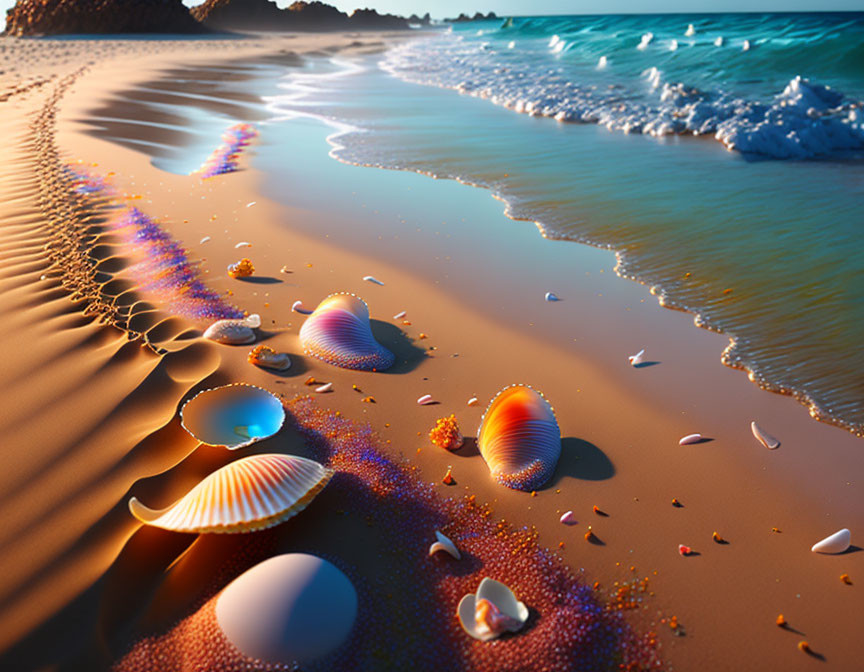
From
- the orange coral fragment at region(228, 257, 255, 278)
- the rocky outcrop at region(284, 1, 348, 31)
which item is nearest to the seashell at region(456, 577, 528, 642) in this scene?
the orange coral fragment at region(228, 257, 255, 278)

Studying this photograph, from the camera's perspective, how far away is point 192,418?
2.62 meters

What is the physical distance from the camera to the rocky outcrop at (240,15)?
62.4 meters

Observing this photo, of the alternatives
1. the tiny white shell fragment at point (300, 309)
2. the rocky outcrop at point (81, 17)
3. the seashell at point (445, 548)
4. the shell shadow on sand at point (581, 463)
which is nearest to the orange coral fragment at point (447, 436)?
the shell shadow on sand at point (581, 463)

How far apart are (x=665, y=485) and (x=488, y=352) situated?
1.30 meters

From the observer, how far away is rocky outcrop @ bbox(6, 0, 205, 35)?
130ft

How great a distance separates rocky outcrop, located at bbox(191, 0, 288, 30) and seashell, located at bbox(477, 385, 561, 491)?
68.9 metres

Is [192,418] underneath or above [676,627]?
above

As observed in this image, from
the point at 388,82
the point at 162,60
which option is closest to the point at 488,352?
the point at 388,82

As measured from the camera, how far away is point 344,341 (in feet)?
10.8

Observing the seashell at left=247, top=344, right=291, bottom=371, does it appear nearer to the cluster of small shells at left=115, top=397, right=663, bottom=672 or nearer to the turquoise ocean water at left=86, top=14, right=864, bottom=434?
the cluster of small shells at left=115, top=397, right=663, bottom=672

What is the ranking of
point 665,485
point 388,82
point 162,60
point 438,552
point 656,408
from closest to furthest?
1. point 438,552
2. point 665,485
3. point 656,408
4. point 388,82
5. point 162,60

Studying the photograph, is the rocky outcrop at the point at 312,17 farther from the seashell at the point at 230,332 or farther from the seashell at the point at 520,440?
the seashell at the point at 520,440

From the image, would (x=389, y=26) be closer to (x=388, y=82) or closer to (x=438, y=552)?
(x=388, y=82)

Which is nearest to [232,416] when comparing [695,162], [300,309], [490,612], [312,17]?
[300,309]
